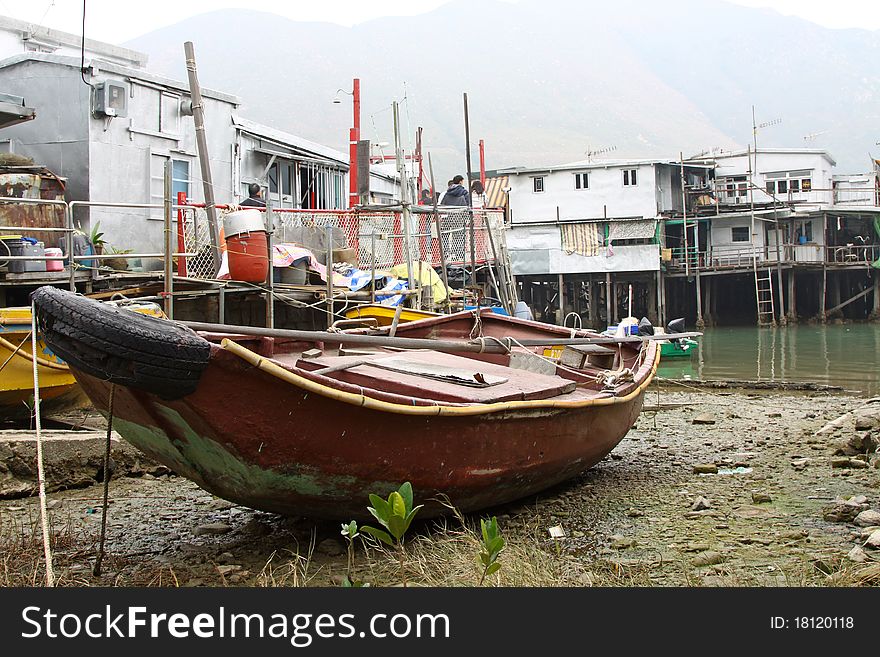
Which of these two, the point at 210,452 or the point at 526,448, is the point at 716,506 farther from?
the point at 210,452

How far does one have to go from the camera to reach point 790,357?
25.4 metres

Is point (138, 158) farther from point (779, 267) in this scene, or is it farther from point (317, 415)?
point (779, 267)

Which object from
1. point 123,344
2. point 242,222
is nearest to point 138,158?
point 242,222

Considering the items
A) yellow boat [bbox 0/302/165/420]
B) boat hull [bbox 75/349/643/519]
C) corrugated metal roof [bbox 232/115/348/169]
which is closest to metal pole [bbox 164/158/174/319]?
yellow boat [bbox 0/302/165/420]

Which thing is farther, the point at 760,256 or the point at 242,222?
the point at 760,256

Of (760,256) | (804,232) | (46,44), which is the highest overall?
(46,44)

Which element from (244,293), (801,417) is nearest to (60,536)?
(244,293)

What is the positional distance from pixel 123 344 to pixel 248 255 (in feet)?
25.5

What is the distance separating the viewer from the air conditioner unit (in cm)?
1683

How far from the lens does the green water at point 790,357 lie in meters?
20.1

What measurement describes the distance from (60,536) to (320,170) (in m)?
20.0

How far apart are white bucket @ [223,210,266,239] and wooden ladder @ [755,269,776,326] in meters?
30.8

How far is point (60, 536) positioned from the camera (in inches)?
242

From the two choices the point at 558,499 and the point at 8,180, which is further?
the point at 8,180
